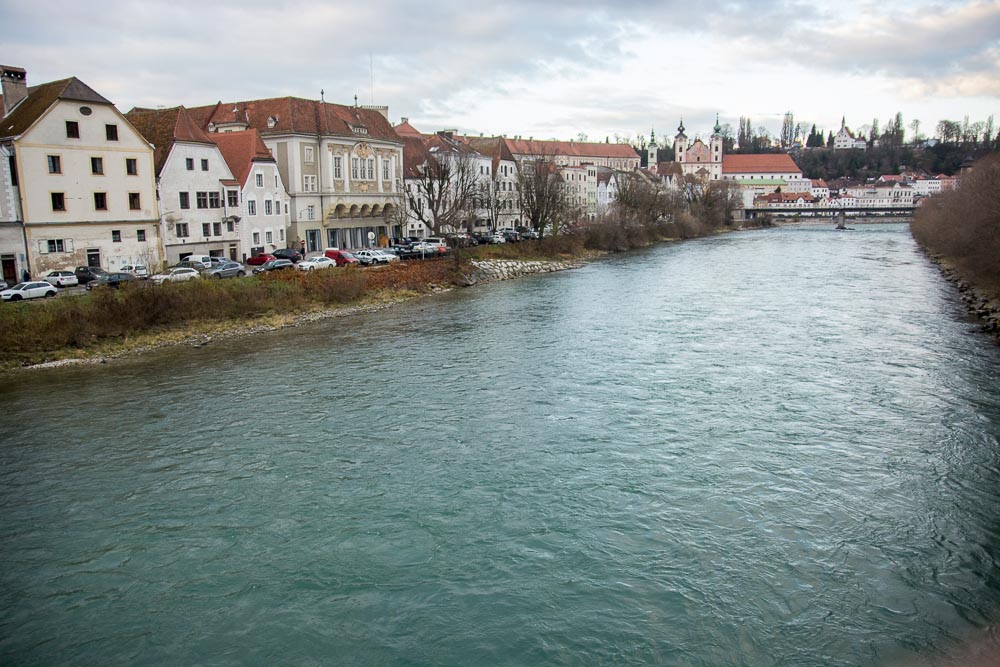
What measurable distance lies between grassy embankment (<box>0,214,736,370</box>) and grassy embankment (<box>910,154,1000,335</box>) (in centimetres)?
2485

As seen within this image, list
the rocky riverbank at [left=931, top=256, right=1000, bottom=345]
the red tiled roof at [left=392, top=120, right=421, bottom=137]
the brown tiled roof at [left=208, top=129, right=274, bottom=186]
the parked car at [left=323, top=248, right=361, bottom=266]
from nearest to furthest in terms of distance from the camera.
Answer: the rocky riverbank at [left=931, top=256, right=1000, bottom=345] < the parked car at [left=323, top=248, right=361, bottom=266] < the brown tiled roof at [left=208, top=129, right=274, bottom=186] < the red tiled roof at [left=392, top=120, right=421, bottom=137]

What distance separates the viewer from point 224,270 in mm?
31500

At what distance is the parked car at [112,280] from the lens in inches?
1057

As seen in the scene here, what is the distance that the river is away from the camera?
8602 millimetres

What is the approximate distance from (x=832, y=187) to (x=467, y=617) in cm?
17953

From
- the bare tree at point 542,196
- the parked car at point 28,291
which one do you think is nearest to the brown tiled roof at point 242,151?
the parked car at point 28,291

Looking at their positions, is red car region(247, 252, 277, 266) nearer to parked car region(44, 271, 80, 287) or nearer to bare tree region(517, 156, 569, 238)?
parked car region(44, 271, 80, 287)

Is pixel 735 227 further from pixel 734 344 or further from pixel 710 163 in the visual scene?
pixel 734 344

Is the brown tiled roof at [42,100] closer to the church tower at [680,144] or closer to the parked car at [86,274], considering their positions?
the parked car at [86,274]

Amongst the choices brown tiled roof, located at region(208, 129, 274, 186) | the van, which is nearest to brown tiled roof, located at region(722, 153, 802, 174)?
brown tiled roof, located at region(208, 129, 274, 186)

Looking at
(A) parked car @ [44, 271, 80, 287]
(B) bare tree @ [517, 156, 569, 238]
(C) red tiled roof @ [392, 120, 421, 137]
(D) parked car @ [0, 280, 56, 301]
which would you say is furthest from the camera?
(C) red tiled roof @ [392, 120, 421, 137]

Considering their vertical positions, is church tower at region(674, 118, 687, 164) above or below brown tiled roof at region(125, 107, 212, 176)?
above

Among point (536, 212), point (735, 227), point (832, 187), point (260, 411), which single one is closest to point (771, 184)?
point (832, 187)

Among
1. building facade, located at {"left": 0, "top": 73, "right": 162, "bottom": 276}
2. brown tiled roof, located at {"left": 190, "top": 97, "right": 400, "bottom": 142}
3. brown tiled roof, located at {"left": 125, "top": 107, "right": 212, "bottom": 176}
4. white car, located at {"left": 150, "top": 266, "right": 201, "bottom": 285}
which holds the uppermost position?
brown tiled roof, located at {"left": 190, "top": 97, "right": 400, "bottom": 142}
